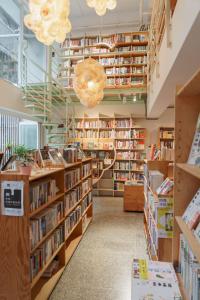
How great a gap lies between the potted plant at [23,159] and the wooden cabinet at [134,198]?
3.29m

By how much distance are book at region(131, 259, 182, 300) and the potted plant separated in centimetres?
111

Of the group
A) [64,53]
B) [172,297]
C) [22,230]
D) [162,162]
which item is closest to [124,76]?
[64,53]

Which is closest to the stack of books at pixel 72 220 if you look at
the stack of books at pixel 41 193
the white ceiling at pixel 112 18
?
the stack of books at pixel 41 193

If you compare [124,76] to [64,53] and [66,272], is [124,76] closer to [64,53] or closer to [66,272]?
[64,53]

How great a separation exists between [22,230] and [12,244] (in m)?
0.14

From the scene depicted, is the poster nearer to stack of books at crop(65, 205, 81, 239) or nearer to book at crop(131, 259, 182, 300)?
book at crop(131, 259, 182, 300)

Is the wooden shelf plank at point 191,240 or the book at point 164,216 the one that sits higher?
the wooden shelf plank at point 191,240

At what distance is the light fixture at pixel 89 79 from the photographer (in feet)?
10.8

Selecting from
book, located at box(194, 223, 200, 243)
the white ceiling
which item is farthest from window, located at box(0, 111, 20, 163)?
book, located at box(194, 223, 200, 243)

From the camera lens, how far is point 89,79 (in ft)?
10.9

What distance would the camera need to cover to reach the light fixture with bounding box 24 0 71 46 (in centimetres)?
221

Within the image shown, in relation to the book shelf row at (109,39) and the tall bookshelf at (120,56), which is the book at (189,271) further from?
the book shelf row at (109,39)

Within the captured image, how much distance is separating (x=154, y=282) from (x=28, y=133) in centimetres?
584

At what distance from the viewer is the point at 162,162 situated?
3.12 metres
